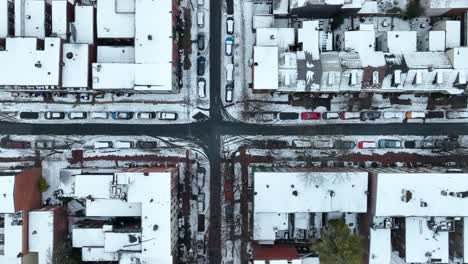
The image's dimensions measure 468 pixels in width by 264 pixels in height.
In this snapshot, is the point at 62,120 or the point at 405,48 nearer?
the point at 405,48

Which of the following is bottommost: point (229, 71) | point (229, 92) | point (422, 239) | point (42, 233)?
point (422, 239)

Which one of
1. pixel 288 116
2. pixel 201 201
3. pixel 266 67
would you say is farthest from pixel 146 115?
pixel 288 116

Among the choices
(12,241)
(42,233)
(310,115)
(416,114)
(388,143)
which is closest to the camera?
(12,241)

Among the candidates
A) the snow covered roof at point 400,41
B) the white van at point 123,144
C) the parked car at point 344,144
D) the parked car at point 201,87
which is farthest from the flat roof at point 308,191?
the white van at point 123,144

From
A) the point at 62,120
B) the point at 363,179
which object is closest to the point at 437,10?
the point at 363,179

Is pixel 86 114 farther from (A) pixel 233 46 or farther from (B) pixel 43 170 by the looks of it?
(A) pixel 233 46

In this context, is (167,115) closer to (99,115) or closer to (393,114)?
(99,115)
